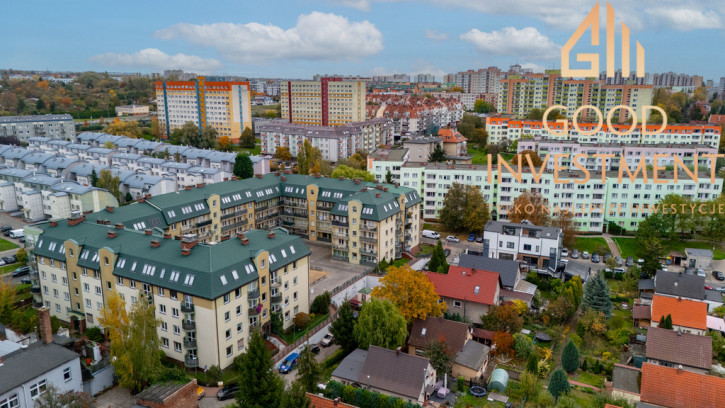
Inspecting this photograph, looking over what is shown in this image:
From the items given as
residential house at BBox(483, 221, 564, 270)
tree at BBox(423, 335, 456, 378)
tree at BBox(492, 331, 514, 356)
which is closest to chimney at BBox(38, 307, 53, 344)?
tree at BBox(423, 335, 456, 378)

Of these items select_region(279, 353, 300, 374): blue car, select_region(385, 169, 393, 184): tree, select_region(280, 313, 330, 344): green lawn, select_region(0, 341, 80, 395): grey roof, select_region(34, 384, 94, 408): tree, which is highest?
select_region(385, 169, 393, 184): tree

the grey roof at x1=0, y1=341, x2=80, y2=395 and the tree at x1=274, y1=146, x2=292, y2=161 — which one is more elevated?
the tree at x1=274, y1=146, x2=292, y2=161

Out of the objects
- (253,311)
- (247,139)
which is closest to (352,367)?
(253,311)

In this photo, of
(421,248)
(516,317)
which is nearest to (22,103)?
(421,248)

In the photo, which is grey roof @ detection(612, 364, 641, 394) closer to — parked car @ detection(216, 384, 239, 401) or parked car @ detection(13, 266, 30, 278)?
parked car @ detection(216, 384, 239, 401)

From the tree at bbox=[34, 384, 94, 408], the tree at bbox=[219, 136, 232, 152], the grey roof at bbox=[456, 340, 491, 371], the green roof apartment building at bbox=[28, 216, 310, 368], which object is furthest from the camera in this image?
the tree at bbox=[219, 136, 232, 152]

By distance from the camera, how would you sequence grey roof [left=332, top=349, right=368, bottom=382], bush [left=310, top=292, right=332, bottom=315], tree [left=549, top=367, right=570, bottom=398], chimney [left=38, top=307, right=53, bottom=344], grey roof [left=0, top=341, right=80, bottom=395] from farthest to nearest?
bush [left=310, top=292, right=332, bottom=315] → grey roof [left=332, top=349, right=368, bottom=382] → tree [left=549, top=367, right=570, bottom=398] → chimney [left=38, top=307, right=53, bottom=344] → grey roof [left=0, top=341, right=80, bottom=395]
